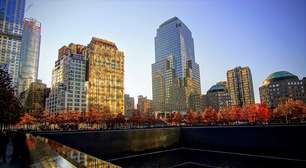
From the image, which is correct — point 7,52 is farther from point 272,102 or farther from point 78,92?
point 272,102

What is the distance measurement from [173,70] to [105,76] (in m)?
60.1

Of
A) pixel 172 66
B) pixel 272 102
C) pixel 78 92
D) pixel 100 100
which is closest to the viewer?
pixel 78 92

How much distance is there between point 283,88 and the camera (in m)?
143

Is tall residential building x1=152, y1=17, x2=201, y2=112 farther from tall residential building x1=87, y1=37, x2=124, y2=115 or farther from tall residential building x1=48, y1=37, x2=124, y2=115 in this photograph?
tall residential building x1=87, y1=37, x2=124, y2=115

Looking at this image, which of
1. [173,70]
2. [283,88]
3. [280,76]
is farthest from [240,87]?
[173,70]

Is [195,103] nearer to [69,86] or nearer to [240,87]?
[240,87]

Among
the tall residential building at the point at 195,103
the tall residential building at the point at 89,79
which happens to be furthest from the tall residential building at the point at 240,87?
the tall residential building at the point at 89,79

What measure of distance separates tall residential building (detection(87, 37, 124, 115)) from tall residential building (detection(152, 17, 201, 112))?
138 ft

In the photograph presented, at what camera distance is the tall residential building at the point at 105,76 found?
5379 inches

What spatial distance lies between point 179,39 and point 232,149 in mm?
149056

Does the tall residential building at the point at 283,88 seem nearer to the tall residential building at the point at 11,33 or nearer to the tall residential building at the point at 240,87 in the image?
the tall residential building at the point at 240,87

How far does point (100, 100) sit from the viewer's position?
13712cm

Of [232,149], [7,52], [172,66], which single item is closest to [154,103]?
[172,66]

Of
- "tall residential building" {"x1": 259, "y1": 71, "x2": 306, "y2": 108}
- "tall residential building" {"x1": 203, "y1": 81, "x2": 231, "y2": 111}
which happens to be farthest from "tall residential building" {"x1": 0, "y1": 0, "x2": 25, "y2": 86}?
"tall residential building" {"x1": 259, "y1": 71, "x2": 306, "y2": 108}
